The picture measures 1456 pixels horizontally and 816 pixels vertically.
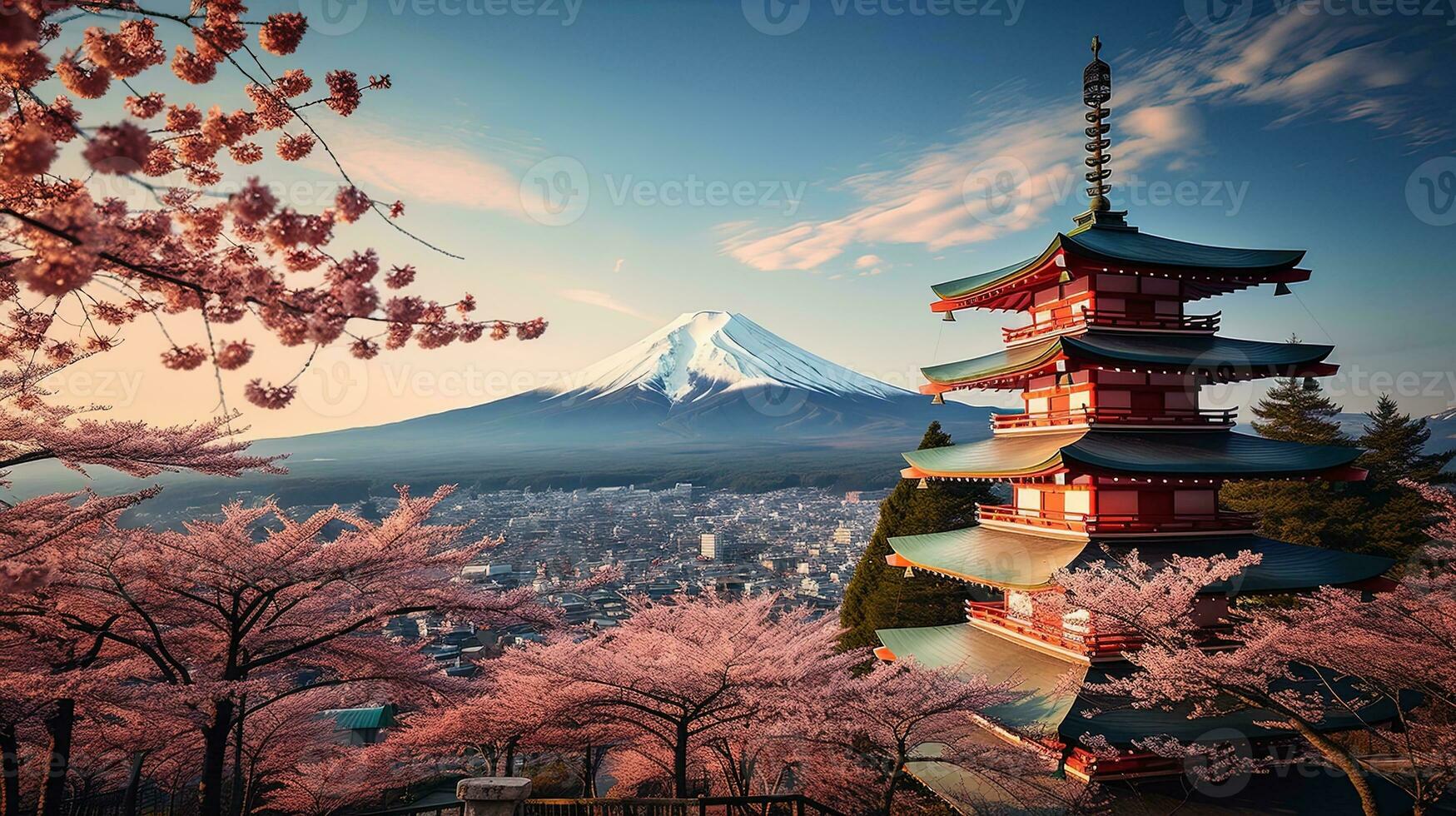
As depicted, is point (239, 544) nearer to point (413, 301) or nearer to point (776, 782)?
point (413, 301)

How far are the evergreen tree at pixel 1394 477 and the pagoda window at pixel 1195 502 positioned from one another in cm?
1020

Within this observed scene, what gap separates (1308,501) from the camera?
21078 mm

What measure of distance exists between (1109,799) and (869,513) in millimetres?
92867

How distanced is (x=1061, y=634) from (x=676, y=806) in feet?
20.3

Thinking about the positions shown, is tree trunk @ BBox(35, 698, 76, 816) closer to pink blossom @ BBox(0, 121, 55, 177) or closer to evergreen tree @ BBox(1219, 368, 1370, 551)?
pink blossom @ BBox(0, 121, 55, 177)

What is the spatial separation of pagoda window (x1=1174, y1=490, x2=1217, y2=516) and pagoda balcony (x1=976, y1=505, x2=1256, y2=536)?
59 millimetres

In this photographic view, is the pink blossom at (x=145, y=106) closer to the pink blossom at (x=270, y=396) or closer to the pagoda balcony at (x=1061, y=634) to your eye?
the pink blossom at (x=270, y=396)

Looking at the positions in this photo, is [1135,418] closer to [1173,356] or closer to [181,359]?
[1173,356]

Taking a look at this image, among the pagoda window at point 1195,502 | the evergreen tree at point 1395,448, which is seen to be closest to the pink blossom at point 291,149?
the pagoda window at point 1195,502

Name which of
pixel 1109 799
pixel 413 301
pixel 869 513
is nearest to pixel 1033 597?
pixel 1109 799

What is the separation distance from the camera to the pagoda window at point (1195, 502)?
10820 millimetres

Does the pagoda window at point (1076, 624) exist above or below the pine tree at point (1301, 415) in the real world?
below

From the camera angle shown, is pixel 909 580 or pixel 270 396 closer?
pixel 270 396

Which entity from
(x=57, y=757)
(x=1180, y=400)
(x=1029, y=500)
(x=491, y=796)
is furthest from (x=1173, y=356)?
(x=57, y=757)
